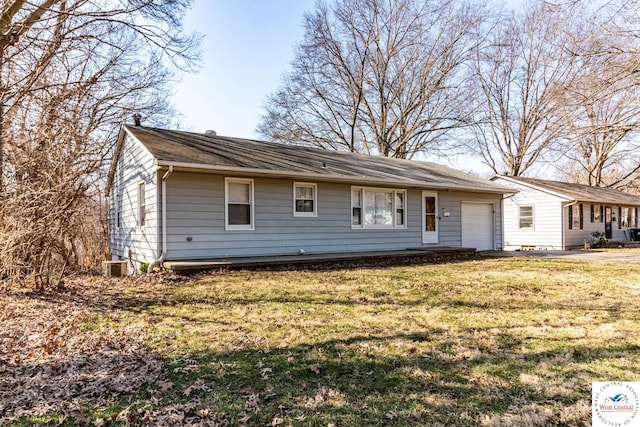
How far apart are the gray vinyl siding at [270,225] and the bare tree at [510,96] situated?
626 inches

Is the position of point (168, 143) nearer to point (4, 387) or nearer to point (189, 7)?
point (189, 7)

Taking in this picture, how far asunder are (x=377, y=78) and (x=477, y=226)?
12.5 m

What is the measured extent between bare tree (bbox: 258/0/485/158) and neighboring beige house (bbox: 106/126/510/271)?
9825mm

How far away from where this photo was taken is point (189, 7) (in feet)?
28.9

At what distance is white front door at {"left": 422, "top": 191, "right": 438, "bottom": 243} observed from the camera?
14.0m

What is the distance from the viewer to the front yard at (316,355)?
2.82 metres

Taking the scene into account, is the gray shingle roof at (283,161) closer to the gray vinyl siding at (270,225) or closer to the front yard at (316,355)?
the gray vinyl siding at (270,225)

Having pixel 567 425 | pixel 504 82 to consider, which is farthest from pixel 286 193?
pixel 504 82

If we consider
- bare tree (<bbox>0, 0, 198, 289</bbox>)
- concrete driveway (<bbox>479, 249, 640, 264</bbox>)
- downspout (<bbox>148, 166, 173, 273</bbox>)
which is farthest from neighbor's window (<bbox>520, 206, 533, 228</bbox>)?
downspout (<bbox>148, 166, 173, 273</bbox>)

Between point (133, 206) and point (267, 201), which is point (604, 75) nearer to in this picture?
point (267, 201)

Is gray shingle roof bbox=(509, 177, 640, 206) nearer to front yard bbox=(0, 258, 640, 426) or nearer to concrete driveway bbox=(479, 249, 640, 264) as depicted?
concrete driveway bbox=(479, 249, 640, 264)

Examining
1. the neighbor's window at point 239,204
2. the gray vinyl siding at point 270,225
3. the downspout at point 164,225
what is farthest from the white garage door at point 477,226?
the downspout at point 164,225

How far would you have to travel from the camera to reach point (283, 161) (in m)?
11.5

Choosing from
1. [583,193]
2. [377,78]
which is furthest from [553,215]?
[377,78]
